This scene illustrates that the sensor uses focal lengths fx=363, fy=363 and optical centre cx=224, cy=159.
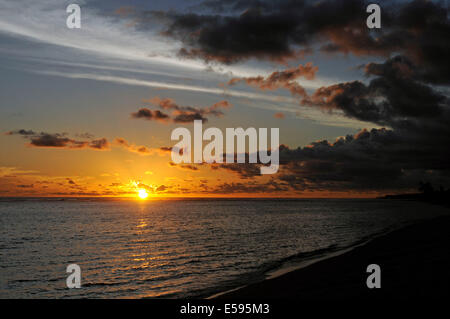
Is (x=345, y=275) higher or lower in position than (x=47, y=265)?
higher

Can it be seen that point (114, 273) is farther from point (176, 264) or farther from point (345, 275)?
point (345, 275)

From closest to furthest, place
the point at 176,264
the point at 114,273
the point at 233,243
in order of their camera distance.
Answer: the point at 114,273
the point at 176,264
the point at 233,243

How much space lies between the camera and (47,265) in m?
31.7

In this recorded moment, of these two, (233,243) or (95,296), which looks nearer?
(95,296)
